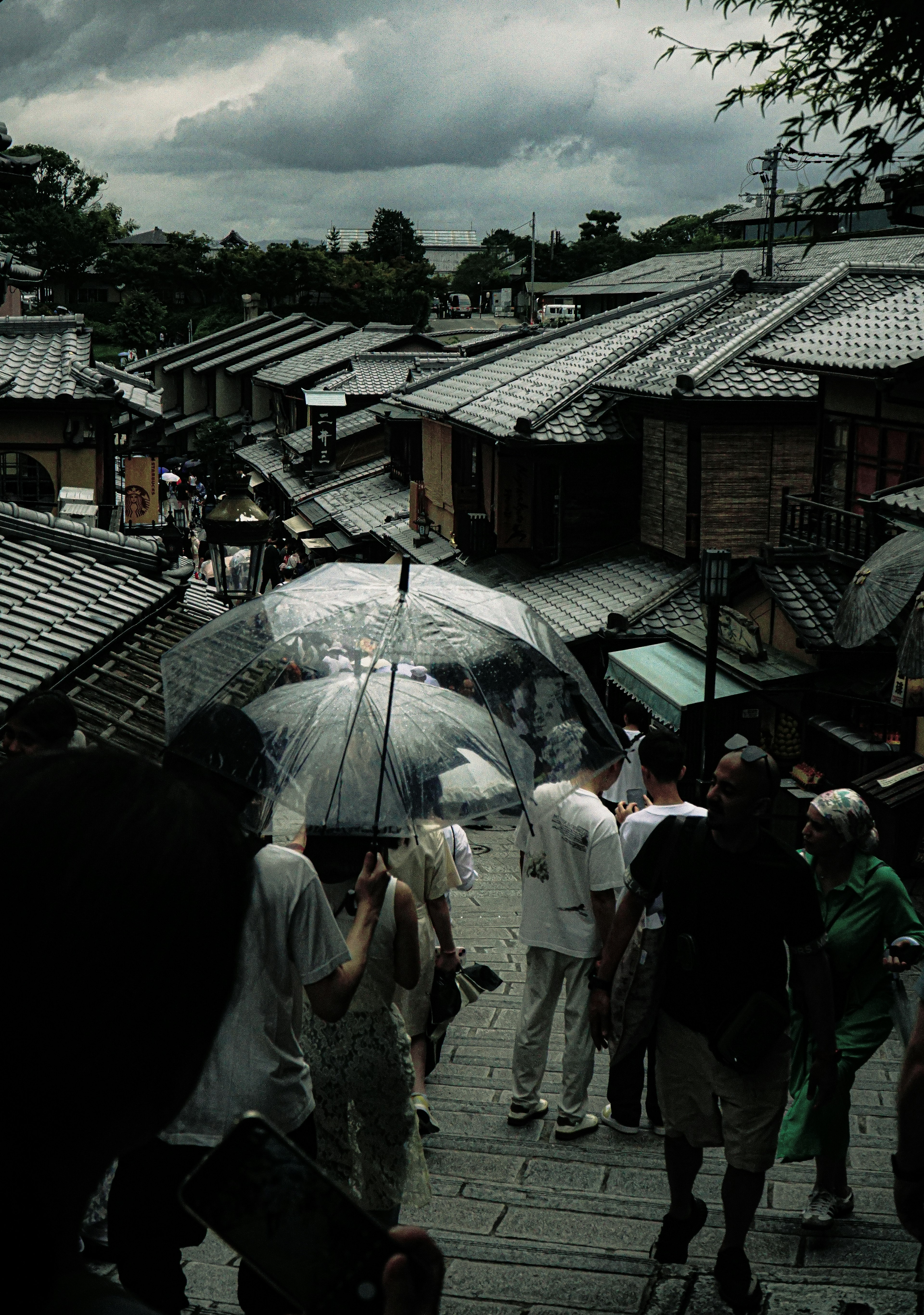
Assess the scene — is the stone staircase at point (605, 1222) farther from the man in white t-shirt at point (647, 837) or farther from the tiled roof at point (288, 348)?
the tiled roof at point (288, 348)

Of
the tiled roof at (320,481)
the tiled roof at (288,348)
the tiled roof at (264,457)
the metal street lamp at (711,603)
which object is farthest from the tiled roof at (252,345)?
the metal street lamp at (711,603)

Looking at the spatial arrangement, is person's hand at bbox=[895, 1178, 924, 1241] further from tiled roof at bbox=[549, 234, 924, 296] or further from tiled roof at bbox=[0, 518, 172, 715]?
tiled roof at bbox=[549, 234, 924, 296]

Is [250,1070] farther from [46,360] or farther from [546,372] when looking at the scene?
[546,372]

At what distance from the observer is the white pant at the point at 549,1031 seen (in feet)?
20.9

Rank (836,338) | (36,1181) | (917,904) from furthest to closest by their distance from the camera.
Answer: (836,338) < (917,904) < (36,1181)

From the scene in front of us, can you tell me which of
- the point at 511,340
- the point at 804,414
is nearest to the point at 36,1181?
the point at 804,414

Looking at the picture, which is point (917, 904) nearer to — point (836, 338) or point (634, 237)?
point (836, 338)

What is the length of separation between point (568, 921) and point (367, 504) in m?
29.2

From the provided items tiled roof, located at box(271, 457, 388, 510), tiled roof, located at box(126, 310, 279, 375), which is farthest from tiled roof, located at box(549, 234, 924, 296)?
tiled roof, located at box(126, 310, 279, 375)

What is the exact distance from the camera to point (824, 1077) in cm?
483

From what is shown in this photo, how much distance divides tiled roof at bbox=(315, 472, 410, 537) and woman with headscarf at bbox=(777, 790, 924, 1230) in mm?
26648

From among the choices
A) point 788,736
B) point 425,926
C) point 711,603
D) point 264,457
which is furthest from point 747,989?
point 264,457

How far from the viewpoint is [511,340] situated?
3716cm

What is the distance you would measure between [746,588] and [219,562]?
8.01 metres
